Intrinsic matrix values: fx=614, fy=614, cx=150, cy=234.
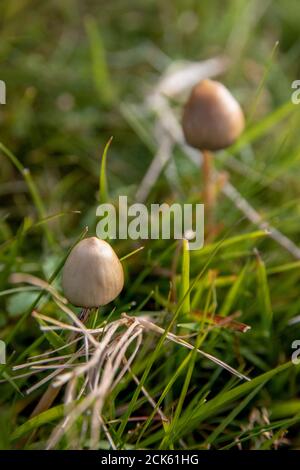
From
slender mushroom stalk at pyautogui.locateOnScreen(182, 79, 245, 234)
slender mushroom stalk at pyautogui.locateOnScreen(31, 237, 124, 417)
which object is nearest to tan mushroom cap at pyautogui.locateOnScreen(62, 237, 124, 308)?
slender mushroom stalk at pyautogui.locateOnScreen(31, 237, 124, 417)

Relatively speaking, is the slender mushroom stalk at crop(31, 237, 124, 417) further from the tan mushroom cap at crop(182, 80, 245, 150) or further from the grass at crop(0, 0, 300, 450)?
the tan mushroom cap at crop(182, 80, 245, 150)

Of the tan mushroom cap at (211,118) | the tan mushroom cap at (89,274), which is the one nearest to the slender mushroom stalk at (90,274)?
the tan mushroom cap at (89,274)

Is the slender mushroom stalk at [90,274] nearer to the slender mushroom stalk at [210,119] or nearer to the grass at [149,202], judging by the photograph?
the grass at [149,202]

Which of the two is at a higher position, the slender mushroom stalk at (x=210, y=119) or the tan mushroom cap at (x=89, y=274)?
the slender mushroom stalk at (x=210, y=119)

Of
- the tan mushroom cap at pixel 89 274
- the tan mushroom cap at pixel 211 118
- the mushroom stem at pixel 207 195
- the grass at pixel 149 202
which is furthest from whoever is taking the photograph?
the mushroom stem at pixel 207 195

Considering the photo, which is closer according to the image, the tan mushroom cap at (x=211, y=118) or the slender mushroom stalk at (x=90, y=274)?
the slender mushroom stalk at (x=90, y=274)

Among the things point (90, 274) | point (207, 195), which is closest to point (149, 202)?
point (207, 195)
